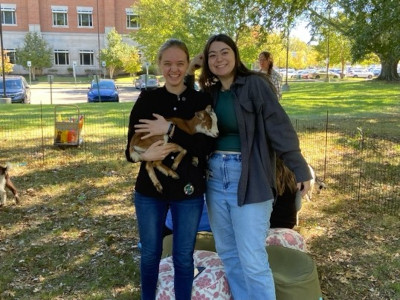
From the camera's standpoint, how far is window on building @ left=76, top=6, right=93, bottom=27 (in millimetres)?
44625

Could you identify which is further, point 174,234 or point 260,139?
point 174,234

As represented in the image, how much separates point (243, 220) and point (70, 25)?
46831mm

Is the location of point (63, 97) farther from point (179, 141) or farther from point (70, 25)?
point (70, 25)

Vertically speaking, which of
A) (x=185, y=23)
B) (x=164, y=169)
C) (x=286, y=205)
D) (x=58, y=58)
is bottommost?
(x=286, y=205)

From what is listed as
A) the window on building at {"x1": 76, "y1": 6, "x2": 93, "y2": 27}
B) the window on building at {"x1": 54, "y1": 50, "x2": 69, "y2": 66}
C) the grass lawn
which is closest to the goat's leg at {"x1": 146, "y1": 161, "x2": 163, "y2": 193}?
the grass lawn

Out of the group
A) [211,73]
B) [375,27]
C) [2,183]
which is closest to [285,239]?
[211,73]

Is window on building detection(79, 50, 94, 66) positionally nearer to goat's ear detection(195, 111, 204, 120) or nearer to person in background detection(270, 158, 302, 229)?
person in background detection(270, 158, 302, 229)

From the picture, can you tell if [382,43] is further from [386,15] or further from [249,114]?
[249,114]

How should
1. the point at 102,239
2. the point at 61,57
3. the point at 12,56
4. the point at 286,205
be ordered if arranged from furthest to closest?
the point at 61,57 → the point at 12,56 → the point at 102,239 → the point at 286,205

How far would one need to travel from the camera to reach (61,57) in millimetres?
45156

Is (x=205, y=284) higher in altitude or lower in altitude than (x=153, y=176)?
lower

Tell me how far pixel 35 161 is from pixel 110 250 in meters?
3.84

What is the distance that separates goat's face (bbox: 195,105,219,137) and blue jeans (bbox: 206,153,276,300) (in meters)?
0.18

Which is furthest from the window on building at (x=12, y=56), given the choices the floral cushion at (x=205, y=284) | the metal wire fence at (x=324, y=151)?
the floral cushion at (x=205, y=284)
